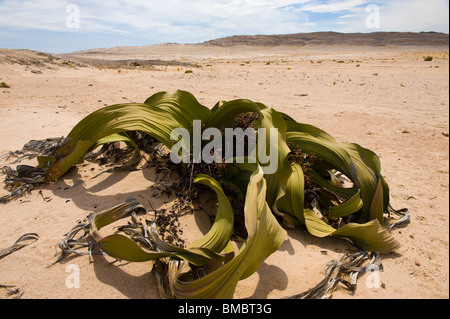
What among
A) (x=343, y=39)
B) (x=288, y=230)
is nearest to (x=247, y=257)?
(x=288, y=230)

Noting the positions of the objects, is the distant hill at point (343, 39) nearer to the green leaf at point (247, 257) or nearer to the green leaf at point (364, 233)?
the green leaf at point (364, 233)

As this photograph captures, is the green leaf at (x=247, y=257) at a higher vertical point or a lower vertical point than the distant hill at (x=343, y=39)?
lower

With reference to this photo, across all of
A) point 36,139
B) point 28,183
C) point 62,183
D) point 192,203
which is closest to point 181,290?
point 192,203

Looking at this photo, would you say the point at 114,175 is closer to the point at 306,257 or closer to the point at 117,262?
the point at 117,262

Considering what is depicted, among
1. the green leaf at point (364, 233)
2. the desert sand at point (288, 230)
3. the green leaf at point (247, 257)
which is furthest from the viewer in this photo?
the green leaf at point (364, 233)

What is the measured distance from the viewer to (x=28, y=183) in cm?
231

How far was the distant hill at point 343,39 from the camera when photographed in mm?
70188

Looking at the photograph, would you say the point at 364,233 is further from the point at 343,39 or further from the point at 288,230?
the point at 343,39

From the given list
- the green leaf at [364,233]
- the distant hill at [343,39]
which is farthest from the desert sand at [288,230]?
the distant hill at [343,39]

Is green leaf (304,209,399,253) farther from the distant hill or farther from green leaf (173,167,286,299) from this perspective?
the distant hill

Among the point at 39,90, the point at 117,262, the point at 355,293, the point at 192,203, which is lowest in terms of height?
the point at 355,293

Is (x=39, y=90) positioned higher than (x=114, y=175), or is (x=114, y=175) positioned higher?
(x=39, y=90)

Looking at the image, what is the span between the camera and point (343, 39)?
250 ft
